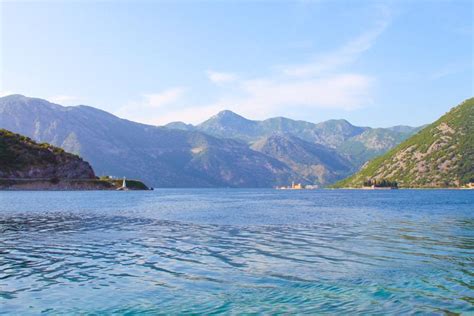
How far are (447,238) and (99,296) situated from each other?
41.3 m

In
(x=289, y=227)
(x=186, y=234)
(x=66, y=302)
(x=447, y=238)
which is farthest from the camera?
(x=289, y=227)

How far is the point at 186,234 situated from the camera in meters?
56.8

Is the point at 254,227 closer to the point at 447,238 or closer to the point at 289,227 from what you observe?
the point at 289,227

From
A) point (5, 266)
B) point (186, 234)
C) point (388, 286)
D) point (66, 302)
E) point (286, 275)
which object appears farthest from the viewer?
point (186, 234)

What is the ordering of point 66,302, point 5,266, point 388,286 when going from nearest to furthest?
point 66,302 → point 388,286 → point 5,266

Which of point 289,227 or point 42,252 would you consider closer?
point 42,252

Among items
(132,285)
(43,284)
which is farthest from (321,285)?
(43,284)

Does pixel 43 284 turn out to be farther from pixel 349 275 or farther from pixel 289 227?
pixel 289 227

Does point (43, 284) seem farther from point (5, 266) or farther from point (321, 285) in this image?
point (321, 285)

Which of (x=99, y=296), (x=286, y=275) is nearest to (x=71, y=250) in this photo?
(x=99, y=296)

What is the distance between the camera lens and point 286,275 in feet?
101

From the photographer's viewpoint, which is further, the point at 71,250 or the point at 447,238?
the point at 447,238

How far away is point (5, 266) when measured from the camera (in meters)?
34.0

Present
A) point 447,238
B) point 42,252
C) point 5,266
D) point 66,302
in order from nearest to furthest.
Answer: point 66,302 < point 5,266 < point 42,252 < point 447,238
